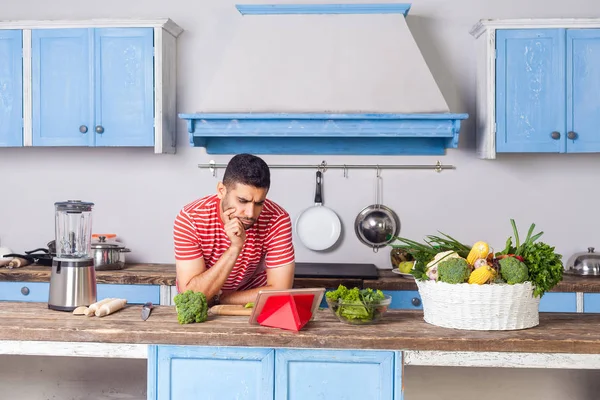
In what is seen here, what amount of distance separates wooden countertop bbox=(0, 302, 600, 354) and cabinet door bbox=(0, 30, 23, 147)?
7.24 feet

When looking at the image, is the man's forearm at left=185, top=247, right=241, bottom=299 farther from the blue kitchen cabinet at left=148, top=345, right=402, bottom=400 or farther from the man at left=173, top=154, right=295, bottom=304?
the blue kitchen cabinet at left=148, top=345, right=402, bottom=400

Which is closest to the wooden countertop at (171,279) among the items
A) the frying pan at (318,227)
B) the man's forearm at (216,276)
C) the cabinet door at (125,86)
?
the frying pan at (318,227)

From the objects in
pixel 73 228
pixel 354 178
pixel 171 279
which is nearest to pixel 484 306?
pixel 73 228

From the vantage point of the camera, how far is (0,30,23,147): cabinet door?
4.30m

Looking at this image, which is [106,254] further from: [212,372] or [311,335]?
[311,335]

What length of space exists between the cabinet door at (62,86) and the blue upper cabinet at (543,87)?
94.5 inches

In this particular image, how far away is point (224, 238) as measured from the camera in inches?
114

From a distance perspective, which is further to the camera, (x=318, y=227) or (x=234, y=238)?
(x=318, y=227)

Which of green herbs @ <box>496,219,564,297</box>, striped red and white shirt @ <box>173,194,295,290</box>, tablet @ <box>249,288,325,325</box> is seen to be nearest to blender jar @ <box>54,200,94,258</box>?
striped red and white shirt @ <box>173,194,295,290</box>

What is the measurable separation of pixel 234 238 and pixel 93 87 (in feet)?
6.73

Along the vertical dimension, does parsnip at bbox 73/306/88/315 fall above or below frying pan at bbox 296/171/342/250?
below

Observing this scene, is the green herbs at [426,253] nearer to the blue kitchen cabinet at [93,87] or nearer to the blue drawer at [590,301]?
the blue drawer at [590,301]

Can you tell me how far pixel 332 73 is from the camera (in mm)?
4156

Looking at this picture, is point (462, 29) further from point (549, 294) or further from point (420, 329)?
point (420, 329)
